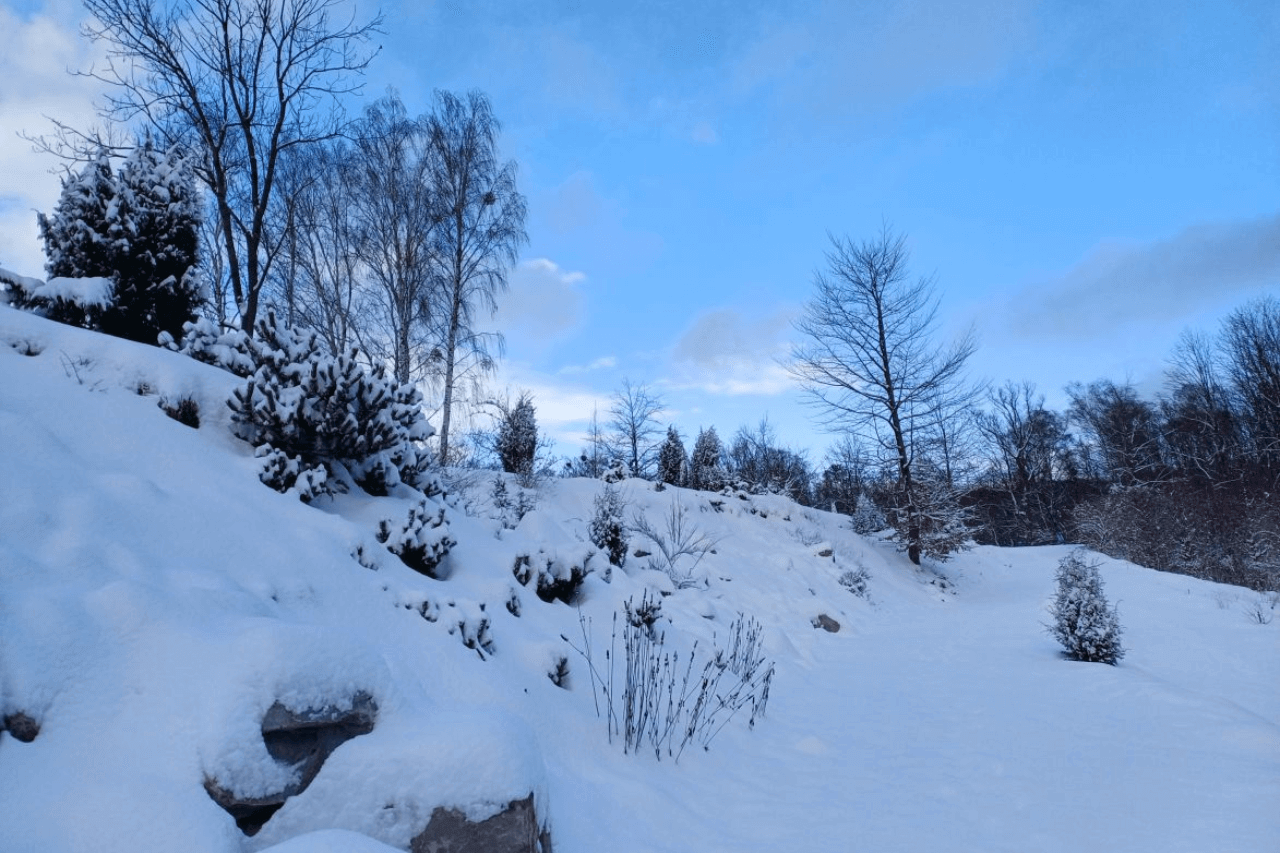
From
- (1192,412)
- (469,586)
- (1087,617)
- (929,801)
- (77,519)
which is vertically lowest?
(929,801)

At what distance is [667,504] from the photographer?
1240cm

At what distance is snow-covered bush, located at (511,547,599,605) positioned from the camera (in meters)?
4.92

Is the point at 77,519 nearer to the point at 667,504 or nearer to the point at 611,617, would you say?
the point at 611,617

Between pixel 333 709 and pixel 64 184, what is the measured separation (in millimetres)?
6295

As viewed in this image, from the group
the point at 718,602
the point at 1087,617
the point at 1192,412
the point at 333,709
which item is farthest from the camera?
the point at 1192,412

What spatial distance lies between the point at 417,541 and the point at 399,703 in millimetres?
1951

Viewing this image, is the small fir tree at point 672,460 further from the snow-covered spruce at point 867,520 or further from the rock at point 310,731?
the rock at point 310,731

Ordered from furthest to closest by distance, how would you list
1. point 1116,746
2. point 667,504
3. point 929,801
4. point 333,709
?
1. point 667,504
2. point 1116,746
3. point 929,801
4. point 333,709

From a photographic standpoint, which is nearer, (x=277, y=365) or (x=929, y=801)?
(x=929, y=801)

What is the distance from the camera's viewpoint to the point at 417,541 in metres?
4.13

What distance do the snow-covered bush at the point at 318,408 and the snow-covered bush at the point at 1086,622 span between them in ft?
23.0

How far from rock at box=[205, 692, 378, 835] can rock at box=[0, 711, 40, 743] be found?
0.52 meters

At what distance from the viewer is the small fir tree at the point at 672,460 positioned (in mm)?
18641

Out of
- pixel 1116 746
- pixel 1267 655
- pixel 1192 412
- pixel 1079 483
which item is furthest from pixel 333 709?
pixel 1192 412
